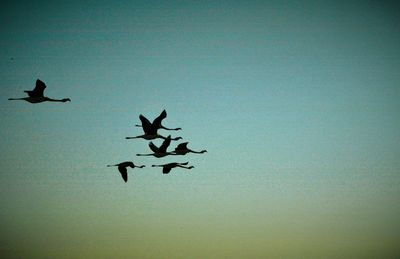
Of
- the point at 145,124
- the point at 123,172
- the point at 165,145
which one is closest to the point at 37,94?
the point at 145,124

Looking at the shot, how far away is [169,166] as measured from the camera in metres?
45.2

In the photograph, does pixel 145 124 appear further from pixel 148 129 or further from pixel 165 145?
pixel 165 145

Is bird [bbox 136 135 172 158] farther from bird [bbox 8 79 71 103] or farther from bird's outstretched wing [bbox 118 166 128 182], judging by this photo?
bird [bbox 8 79 71 103]

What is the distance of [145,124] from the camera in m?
40.1

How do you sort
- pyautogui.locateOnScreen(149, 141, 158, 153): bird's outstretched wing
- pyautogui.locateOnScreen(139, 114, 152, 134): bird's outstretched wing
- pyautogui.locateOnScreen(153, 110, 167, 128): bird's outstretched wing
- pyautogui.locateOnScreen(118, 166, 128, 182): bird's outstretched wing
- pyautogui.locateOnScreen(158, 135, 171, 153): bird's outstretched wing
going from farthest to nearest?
pyautogui.locateOnScreen(149, 141, 158, 153): bird's outstretched wing < pyautogui.locateOnScreen(118, 166, 128, 182): bird's outstretched wing < pyautogui.locateOnScreen(158, 135, 171, 153): bird's outstretched wing < pyautogui.locateOnScreen(139, 114, 152, 134): bird's outstretched wing < pyautogui.locateOnScreen(153, 110, 167, 128): bird's outstretched wing

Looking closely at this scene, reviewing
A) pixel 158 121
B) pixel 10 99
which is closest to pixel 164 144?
pixel 158 121

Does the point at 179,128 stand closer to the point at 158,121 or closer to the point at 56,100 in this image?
the point at 158,121

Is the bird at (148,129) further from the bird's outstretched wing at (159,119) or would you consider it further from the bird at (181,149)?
the bird at (181,149)

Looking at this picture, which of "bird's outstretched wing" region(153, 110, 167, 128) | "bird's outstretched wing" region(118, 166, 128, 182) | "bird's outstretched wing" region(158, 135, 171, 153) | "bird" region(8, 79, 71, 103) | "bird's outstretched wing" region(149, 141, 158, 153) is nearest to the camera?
"bird" region(8, 79, 71, 103)

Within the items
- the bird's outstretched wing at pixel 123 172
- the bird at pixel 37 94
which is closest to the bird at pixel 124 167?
the bird's outstretched wing at pixel 123 172

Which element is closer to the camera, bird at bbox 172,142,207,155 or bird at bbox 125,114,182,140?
bird at bbox 125,114,182,140

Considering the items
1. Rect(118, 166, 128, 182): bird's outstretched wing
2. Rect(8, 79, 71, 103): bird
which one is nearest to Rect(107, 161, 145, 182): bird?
Rect(118, 166, 128, 182): bird's outstretched wing

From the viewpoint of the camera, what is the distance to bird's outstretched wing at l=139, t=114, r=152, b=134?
3981 cm

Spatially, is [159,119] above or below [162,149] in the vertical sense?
above
